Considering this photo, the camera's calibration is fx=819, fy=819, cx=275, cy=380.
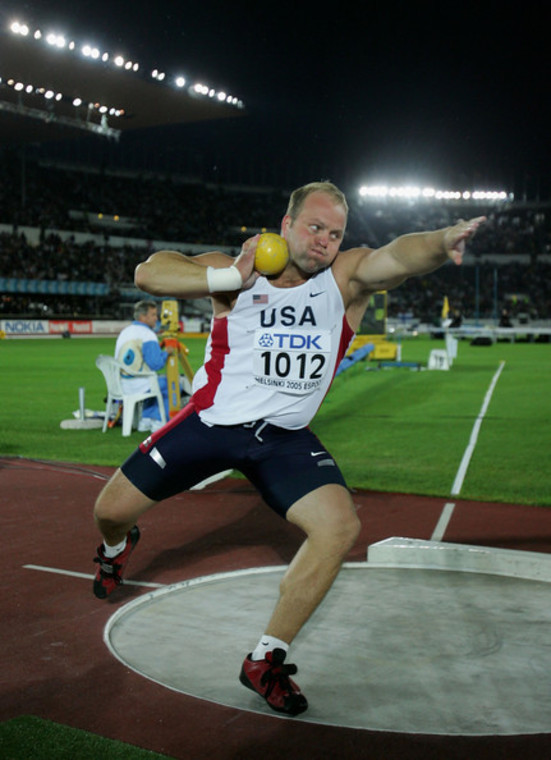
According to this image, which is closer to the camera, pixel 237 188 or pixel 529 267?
pixel 529 267

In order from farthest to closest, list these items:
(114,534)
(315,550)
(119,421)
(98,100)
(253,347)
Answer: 1. (98,100)
2. (119,421)
3. (114,534)
4. (253,347)
5. (315,550)

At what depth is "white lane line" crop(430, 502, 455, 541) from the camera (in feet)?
22.0

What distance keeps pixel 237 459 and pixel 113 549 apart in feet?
3.74

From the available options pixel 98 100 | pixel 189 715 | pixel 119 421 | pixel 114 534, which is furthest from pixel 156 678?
pixel 98 100

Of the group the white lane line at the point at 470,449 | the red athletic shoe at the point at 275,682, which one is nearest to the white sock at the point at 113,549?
the red athletic shoe at the point at 275,682

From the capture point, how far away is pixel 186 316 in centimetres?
6650

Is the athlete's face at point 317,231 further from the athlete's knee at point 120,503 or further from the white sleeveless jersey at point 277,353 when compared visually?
the athlete's knee at point 120,503

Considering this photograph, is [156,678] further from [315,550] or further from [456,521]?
[456,521]

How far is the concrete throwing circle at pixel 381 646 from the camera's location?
3.53 m

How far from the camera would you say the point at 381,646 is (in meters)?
4.27

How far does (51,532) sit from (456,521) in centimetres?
346

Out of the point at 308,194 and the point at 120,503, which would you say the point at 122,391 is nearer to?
the point at 120,503

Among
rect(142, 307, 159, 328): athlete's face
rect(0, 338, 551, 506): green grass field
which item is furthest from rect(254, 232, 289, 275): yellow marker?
rect(142, 307, 159, 328): athlete's face

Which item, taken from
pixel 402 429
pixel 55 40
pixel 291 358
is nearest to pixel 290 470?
pixel 291 358
